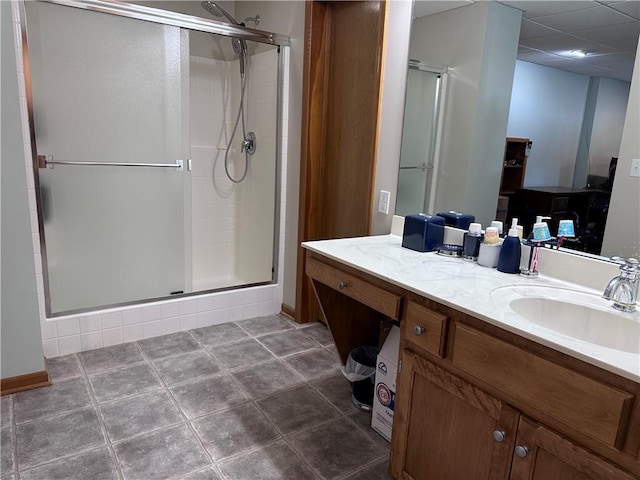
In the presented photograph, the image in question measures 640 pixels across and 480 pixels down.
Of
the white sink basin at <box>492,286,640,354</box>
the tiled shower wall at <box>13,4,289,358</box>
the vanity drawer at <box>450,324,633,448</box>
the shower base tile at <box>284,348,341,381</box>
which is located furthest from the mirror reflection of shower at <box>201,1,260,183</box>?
the vanity drawer at <box>450,324,633,448</box>

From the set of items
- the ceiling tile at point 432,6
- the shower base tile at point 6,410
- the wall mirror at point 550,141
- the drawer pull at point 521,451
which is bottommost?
the shower base tile at point 6,410

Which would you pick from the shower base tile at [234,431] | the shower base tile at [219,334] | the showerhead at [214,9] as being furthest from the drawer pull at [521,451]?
the showerhead at [214,9]

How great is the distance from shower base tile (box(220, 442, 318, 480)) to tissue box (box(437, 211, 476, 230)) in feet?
3.86

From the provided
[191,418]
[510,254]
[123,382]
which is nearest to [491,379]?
[510,254]

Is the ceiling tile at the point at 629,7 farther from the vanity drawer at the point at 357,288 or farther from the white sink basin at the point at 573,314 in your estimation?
the vanity drawer at the point at 357,288

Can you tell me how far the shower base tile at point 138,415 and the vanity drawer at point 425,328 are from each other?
3.83 feet

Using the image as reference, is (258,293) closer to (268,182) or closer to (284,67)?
(268,182)

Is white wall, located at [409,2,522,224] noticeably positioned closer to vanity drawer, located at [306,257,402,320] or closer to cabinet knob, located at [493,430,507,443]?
vanity drawer, located at [306,257,402,320]

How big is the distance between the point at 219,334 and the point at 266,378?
65 cm

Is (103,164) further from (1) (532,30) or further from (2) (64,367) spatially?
(1) (532,30)

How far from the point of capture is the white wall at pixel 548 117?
162cm

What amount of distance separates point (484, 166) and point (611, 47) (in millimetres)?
598

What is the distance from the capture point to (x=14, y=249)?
1995 mm

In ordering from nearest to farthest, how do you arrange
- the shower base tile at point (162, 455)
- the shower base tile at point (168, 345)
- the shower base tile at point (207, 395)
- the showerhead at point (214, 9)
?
the shower base tile at point (162, 455), the shower base tile at point (207, 395), the shower base tile at point (168, 345), the showerhead at point (214, 9)
